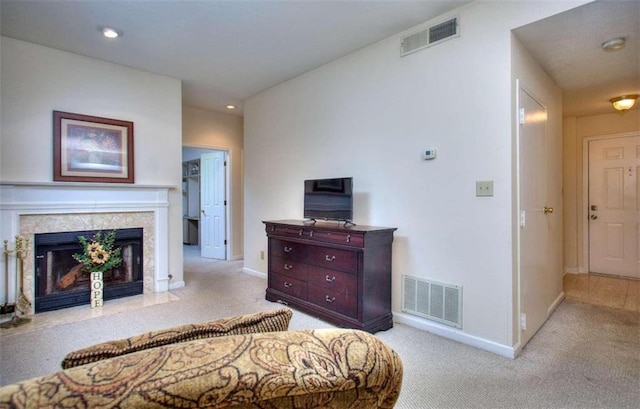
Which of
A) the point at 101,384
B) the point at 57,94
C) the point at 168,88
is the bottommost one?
the point at 101,384

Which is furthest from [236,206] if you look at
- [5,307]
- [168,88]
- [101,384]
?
[101,384]

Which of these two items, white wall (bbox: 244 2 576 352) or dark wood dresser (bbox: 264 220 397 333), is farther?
dark wood dresser (bbox: 264 220 397 333)

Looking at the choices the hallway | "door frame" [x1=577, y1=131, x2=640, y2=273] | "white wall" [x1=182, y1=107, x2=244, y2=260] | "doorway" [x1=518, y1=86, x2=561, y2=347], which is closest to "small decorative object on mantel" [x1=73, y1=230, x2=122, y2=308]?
"white wall" [x1=182, y1=107, x2=244, y2=260]

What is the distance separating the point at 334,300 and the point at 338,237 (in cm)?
59

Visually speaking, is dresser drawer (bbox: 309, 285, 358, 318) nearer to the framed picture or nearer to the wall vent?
the wall vent

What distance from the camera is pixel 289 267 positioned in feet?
11.8

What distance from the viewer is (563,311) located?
11.3 ft

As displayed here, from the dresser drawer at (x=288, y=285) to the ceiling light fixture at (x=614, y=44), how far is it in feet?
10.9

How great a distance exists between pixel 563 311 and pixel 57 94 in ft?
19.1

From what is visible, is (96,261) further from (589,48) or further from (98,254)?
(589,48)

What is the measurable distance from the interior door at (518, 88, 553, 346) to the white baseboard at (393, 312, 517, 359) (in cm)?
26

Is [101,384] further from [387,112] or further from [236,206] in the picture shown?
[236,206]

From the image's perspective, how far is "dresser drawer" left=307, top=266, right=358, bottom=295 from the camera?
2896 mm

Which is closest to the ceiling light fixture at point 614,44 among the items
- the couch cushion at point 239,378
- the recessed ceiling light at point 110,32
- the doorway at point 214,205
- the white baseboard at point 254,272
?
the couch cushion at point 239,378
